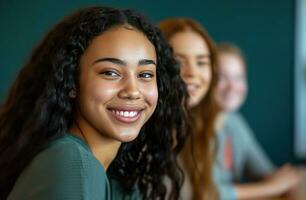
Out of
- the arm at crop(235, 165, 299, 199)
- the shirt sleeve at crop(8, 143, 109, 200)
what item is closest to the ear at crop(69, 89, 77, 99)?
the shirt sleeve at crop(8, 143, 109, 200)

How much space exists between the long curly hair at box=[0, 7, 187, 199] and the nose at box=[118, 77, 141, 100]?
107 mm

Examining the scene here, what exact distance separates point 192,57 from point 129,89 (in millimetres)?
650

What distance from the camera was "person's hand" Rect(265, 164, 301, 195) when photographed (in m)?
2.13

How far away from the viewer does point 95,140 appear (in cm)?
113

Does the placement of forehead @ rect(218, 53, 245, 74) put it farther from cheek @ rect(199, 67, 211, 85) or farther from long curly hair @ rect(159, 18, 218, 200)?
cheek @ rect(199, 67, 211, 85)

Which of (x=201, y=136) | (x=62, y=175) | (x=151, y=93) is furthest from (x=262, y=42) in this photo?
(x=62, y=175)

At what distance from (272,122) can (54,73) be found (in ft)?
6.74

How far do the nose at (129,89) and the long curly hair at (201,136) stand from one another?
1.89ft

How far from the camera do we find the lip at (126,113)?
107cm

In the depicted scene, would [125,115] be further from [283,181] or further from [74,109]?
[283,181]

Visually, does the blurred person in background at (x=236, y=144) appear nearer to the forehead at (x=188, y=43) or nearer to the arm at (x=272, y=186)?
the arm at (x=272, y=186)

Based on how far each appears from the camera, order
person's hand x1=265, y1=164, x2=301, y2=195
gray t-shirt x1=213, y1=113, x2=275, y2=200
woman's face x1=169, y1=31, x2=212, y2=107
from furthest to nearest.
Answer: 1. gray t-shirt x1=213, y1=113, x2=275, y2=200
2. person's hand x1=265, y1=164, x2=301, y2=195
3. woman's face x1=169, y1=31, x2=212, y2=107

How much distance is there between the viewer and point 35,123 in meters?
1.11

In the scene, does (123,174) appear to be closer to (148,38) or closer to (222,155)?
(148,38)
